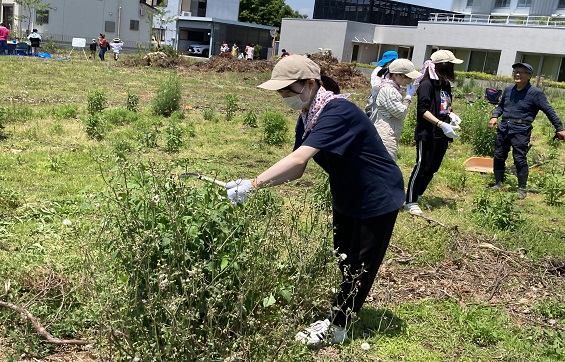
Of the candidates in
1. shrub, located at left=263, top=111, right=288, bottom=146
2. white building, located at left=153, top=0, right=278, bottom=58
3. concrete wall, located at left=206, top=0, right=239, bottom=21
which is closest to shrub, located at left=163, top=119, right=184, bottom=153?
shrub, located at left=263, top=111, right=288, bottom=146

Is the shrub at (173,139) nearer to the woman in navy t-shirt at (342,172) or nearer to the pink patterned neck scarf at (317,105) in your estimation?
the woman in navy t-shirt at (342,172)

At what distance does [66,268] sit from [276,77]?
5.80 feet

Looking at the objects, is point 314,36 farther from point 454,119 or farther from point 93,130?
point 454,119

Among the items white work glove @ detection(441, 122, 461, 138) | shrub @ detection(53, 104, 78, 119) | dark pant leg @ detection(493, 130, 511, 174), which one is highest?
white work glove @ detection(441, 122, 461, 138)

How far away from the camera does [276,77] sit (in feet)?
9.39

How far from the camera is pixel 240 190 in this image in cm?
265

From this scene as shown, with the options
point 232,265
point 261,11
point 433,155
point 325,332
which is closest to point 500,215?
point 433,155

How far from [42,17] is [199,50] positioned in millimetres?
15456

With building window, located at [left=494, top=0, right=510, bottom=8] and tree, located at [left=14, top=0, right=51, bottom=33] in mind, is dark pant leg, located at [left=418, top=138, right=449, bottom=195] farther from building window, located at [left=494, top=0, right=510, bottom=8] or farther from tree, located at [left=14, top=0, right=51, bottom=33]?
building window, located at [left=494, top=0, right=510, bottom=8]

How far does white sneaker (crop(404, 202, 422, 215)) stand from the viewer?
5838 mm

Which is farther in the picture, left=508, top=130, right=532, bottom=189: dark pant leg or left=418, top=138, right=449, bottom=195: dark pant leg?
left=508, top=130, right=532, bottom=189: dark pant leg

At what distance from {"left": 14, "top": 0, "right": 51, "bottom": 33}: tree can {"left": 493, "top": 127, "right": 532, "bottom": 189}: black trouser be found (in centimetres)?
3159

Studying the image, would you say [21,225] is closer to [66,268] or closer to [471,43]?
[66,268]

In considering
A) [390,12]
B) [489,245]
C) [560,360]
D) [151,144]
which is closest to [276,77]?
[560,360]
